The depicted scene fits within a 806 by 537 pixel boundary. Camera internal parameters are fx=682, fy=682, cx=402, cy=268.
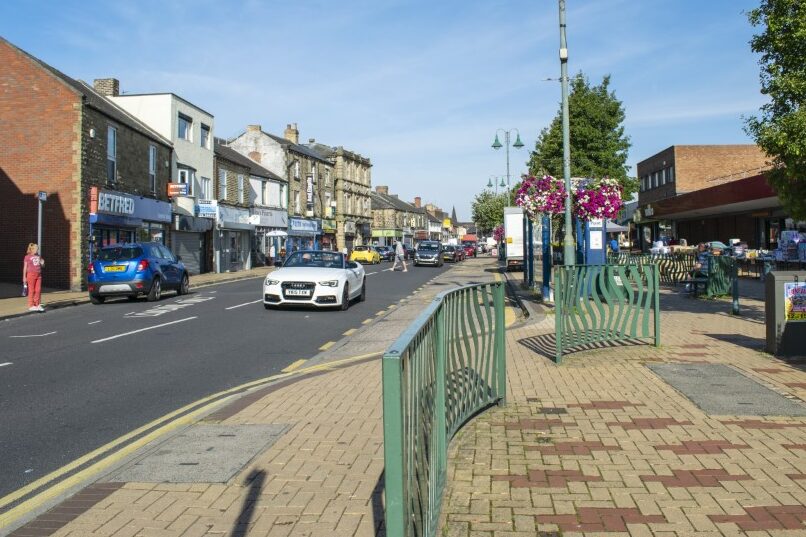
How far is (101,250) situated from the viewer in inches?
761

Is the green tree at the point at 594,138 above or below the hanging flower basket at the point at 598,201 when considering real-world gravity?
above

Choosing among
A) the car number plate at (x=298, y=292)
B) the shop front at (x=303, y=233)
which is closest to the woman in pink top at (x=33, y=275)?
the car number plate at (x=298, y=292)

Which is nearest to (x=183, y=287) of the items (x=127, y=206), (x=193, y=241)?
(x=127, y=206)

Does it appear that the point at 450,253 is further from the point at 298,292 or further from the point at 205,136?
the point at 298,292

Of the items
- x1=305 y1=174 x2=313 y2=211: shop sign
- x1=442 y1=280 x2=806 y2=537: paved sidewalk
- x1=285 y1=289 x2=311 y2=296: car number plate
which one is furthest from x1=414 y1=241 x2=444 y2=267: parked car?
x1=442 y1=280 x2=806 y2=537: paved sidewalk

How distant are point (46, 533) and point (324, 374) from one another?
481 centimetres

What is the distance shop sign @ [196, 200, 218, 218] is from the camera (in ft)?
122

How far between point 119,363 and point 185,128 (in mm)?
30397

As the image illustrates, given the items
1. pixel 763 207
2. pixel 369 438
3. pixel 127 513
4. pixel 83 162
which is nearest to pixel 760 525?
pixel 369 438

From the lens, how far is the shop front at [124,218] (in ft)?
85.4

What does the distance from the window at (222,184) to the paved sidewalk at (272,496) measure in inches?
1450

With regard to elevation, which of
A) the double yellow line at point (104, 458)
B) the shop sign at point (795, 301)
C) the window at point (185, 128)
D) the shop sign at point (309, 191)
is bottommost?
the double yellow line at point (104, 458)

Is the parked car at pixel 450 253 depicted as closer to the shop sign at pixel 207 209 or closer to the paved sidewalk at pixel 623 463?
the shop sign at pixel 207 209

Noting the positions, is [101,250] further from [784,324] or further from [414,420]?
[414,420]
